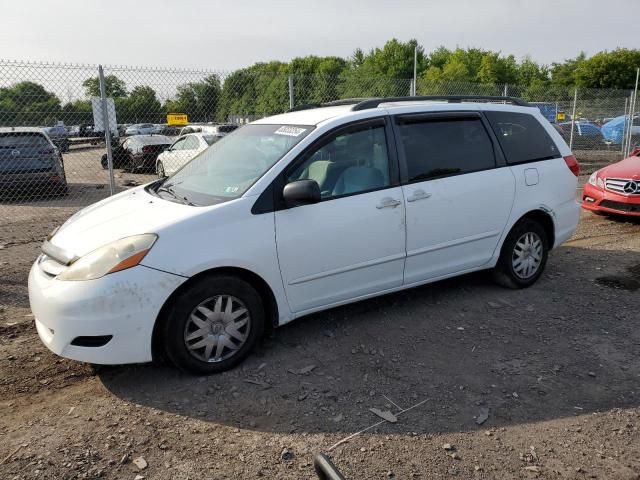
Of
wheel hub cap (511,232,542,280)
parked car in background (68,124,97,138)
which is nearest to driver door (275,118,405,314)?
wheel hub cap (511,232,542,280)

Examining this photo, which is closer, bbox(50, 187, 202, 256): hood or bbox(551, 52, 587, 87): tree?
bbox(50, 187, 202, 256): hood

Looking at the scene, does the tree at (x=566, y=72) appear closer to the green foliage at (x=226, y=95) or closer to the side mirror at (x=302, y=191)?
the green foliage at (x=226, y=95)

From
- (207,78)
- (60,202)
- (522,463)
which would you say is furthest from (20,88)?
(522,463)

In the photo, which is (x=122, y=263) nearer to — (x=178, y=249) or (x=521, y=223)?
(x=178, y=249)

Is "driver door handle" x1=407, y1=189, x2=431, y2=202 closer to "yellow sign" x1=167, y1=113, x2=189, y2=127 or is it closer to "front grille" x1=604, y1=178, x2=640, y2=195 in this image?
"front grille" x1=604, y1=178, x2=640, y2=195

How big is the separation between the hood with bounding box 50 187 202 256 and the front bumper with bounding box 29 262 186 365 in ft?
0.99

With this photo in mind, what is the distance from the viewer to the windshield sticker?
4.12m

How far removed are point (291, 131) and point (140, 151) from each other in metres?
12.9

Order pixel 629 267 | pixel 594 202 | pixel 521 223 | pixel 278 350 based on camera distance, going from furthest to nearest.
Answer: pixel 594 202 → pixel 629 267 → pixel 521 223 → pixel 278 350

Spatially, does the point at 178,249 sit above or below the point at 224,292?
above

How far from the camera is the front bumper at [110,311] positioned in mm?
3244

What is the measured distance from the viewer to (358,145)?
13.8 ft

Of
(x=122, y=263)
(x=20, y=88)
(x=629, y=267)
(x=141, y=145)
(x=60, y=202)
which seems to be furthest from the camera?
(x=141, y=145)

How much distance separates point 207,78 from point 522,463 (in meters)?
7.82
